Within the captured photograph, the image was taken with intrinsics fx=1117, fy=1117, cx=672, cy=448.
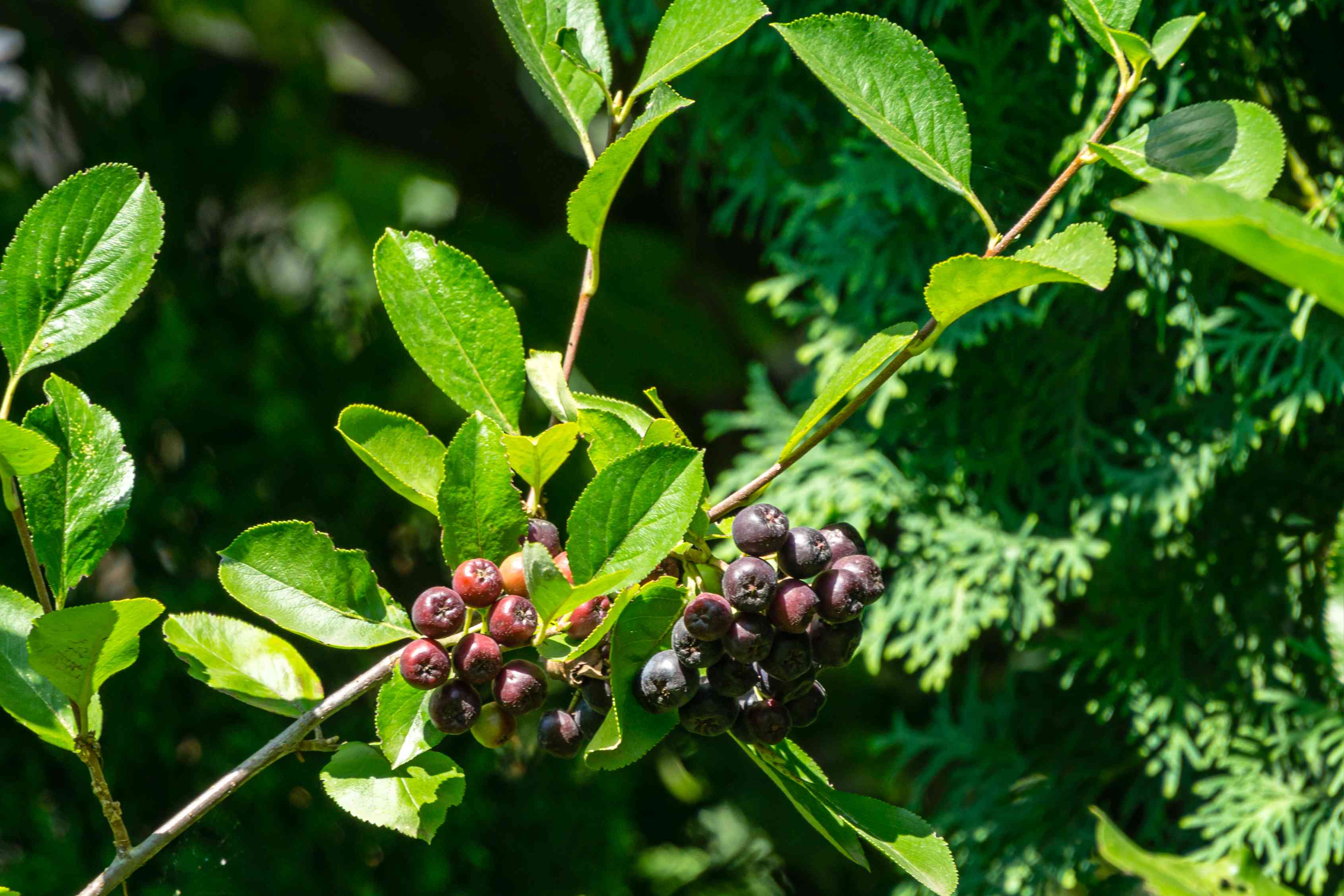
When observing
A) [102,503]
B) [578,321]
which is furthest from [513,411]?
[102,503]

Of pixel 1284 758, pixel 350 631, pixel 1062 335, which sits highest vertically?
pixel 350 631

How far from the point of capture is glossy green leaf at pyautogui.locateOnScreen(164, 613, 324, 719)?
0.50 metres

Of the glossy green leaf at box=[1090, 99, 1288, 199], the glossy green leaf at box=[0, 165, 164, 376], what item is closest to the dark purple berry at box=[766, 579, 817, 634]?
the glossy green leaf at box=[1090, 99, 1288, 199]

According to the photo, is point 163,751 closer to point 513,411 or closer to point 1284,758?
point 513,411

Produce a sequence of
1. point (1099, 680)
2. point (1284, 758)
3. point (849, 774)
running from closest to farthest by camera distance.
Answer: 1. point (1284, 758)
2. point (1099, 680)
3. point (849, 774)

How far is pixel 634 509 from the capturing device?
1.44 feet

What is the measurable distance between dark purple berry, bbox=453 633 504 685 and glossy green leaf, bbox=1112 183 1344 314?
0.96ft

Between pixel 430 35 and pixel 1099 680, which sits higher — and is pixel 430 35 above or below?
above

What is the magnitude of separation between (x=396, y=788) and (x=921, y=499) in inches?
24.8

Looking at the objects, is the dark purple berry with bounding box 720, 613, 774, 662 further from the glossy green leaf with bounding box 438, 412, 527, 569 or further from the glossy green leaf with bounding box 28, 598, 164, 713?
the glossy green leaf with bounding box 28, 598, 164, 713

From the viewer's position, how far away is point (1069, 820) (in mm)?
990

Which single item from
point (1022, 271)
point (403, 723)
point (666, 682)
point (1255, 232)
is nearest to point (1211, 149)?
point (1022, 271)

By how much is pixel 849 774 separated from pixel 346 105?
1307mm

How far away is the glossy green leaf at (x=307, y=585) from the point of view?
456 millimetres
